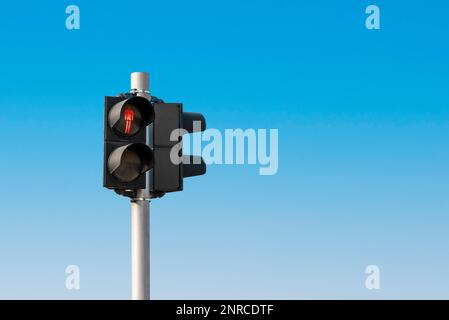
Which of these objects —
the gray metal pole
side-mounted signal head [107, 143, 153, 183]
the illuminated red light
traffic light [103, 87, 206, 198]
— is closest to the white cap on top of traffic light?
the gray metal pole

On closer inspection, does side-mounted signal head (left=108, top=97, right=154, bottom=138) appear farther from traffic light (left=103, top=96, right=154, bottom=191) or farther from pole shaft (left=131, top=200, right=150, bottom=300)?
pole shaft (left=131, top=200, right=150, bottom=300)

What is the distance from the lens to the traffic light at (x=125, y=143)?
6.09m

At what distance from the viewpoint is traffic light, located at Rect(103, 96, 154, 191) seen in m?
6.09

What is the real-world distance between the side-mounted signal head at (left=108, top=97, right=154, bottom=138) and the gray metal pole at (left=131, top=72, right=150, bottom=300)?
0.29 m

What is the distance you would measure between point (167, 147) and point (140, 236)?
0.89m

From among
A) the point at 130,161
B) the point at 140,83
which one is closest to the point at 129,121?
the point at 130,161

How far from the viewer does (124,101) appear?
20.1 ft

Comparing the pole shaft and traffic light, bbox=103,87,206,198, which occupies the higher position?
traffic light, bbox=103,87,206,198

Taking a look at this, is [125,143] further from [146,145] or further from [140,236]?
[140,236]

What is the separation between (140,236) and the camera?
6.41 meters

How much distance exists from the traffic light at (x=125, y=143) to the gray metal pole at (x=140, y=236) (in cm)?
27
